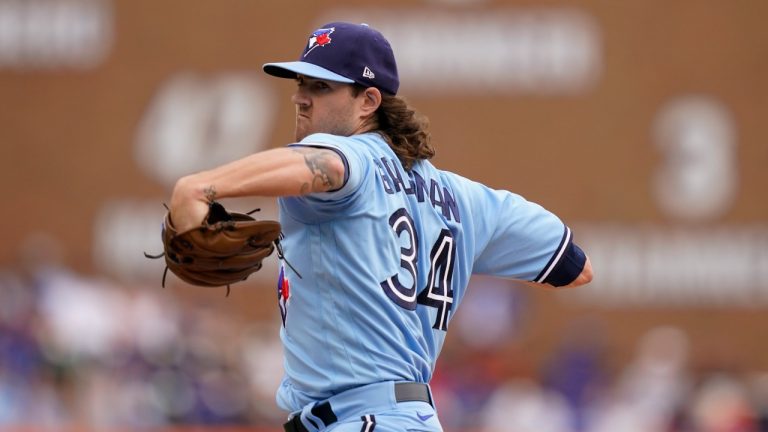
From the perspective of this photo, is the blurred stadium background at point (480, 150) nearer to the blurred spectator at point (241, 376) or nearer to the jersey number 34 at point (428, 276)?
the blurred spectator at point (241, 376)

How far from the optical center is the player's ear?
4.18 meters

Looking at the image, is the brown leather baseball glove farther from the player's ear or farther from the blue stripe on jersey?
the blue stripe on jersey

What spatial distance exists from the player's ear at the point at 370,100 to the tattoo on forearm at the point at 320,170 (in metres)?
0.53

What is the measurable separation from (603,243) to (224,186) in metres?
12.7

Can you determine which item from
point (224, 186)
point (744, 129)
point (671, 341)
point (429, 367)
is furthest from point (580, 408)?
point (224, 186)

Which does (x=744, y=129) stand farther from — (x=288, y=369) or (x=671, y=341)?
(x=288, y=369)

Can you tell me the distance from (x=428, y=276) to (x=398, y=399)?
1.25 feet

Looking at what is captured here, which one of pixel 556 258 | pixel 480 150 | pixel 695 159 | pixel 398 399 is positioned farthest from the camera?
pixel 480 150

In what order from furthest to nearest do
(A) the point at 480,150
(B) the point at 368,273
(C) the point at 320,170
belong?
(A) the point at 480,150 → (B) the point at 368,273 → (C) the point at 320,170

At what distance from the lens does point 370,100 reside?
165 inches

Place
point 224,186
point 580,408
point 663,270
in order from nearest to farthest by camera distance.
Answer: point 224,186 < point 580,408 < point 663,270

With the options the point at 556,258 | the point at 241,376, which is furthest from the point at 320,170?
the point at 241,376

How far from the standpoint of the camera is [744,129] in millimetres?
15703

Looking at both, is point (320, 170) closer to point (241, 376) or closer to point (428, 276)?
point (428, 276)
